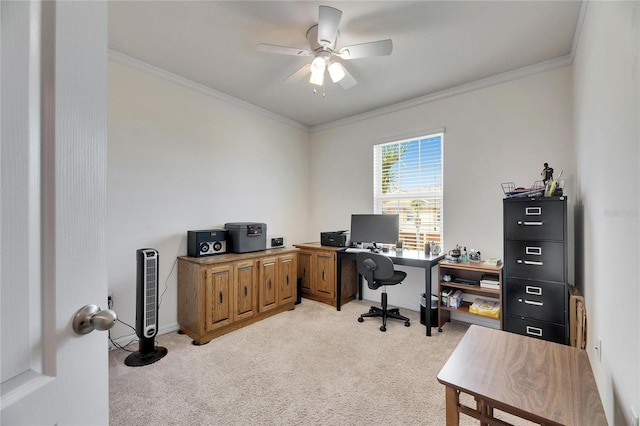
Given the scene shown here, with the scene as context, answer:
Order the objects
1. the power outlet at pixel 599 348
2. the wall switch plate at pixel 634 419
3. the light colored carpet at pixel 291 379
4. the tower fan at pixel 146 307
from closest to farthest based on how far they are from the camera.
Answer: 1. the wall switch plate at pixel 634 419
2. the power outlet at pixel 599 348
3. the light colored carpet at pixel 291 379
4. the tower fan at pixel 146 307

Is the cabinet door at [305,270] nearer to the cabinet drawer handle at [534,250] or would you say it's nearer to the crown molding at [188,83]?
the crown molding at [188,83]

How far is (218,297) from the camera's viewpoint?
2.93 m

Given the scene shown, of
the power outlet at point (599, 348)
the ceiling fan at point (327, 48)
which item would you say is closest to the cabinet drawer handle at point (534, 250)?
Result: the power outlet at point (599, 348)

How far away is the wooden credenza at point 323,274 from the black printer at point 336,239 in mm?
98

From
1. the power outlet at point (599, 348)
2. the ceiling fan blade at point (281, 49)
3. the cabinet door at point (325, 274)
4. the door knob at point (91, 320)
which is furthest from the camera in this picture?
the cabinet door at point (325, 274)

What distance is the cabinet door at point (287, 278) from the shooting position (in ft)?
11.9

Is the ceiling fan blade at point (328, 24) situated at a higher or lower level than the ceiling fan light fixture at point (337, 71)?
higher

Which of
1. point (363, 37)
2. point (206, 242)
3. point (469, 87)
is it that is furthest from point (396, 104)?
point (206, 242)

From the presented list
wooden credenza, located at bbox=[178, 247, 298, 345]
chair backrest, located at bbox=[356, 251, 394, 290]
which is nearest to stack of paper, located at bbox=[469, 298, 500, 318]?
chair backrest, located at bbox=[356, 251, 394, 290]

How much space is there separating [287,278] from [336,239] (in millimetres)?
892

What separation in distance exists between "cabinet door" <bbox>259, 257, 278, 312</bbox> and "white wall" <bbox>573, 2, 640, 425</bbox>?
292 cm

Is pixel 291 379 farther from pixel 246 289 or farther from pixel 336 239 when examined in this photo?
pixel 336 239

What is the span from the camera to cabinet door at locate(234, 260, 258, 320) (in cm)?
311

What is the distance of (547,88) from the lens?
2848mm
